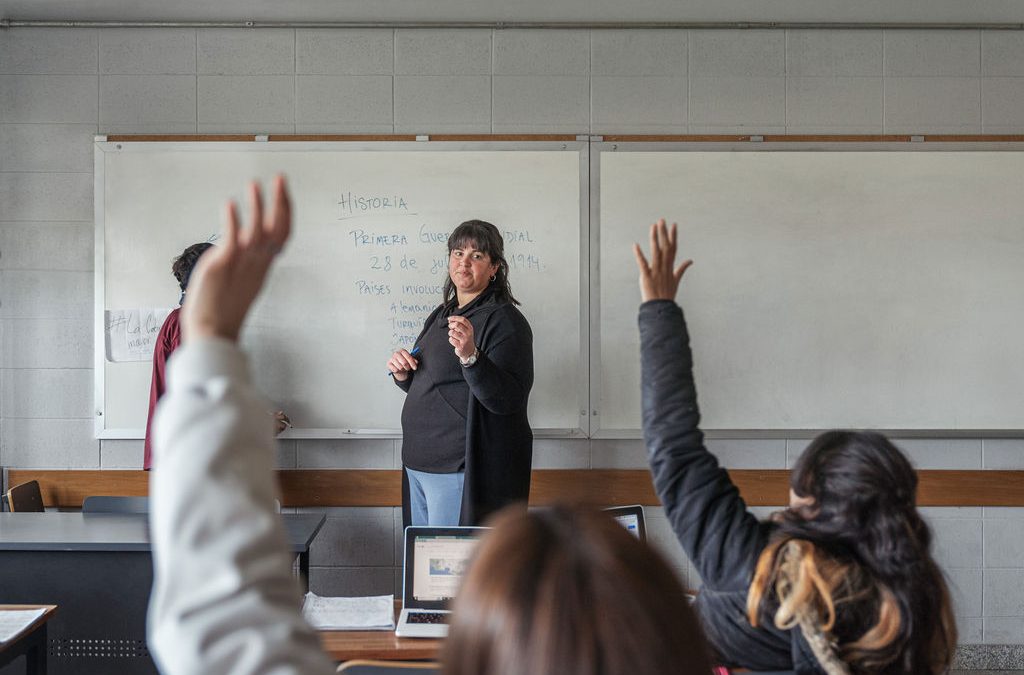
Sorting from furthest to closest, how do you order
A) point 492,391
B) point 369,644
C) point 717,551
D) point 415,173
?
1. point 415,173
2. point 492,391
3. point 369,644
4. point 717,551

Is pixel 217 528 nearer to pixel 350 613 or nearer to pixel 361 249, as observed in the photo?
pixel 350 613

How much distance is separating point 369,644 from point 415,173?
6.83ft

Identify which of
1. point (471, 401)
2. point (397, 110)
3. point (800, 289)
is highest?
point (397, 110)

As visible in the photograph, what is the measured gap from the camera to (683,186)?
3.37m

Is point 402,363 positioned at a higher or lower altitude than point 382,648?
higher

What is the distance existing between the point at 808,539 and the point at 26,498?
3.04 meters

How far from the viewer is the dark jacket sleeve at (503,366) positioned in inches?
99.9

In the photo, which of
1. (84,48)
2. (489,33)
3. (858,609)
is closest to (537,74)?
(489,33)

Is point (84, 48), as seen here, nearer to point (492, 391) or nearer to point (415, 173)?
point (415, 173)

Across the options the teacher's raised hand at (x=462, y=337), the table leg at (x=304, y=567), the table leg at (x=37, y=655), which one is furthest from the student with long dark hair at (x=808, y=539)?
the table leg at (x=304, y=567)

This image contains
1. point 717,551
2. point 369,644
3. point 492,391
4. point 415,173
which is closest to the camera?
point 717,551

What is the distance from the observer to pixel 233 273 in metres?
0.55

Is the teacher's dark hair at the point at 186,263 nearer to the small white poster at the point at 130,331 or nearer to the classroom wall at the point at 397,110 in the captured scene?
the small white poster at the point at 130,331

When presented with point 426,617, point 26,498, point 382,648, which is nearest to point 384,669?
point 382,648
